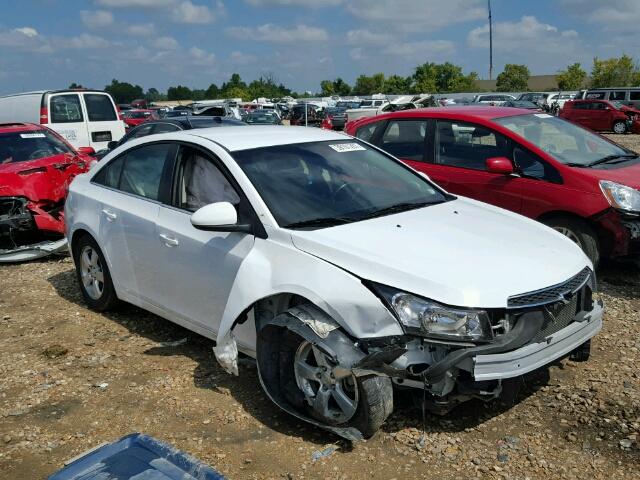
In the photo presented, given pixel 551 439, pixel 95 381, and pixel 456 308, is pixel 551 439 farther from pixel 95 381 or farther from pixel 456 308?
pixel 95 381

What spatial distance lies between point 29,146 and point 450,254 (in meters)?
6.70

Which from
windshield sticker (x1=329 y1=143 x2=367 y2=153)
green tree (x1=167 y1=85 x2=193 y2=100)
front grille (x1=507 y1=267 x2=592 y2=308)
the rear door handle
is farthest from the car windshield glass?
green tree (x1=167 y1=85 x2=193 y2=100)

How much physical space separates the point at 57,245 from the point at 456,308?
5.73 meters

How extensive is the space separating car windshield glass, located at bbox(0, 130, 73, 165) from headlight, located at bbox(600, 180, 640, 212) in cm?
658

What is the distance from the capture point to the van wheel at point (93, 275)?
17.5ft

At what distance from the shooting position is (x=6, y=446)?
11.8 feet

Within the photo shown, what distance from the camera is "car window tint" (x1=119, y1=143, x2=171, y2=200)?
472cm

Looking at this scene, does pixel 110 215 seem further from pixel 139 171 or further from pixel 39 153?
pixel 39 153

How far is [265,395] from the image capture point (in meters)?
4.00

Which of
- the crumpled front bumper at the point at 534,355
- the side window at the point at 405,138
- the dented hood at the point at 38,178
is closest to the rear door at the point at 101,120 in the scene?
the dented hood at the point at 38,178

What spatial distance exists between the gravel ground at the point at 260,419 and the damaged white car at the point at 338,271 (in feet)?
0.80

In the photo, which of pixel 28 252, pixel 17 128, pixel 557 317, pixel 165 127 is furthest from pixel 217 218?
pixel 165 127

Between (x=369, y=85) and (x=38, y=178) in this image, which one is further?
(x=369, y=85)

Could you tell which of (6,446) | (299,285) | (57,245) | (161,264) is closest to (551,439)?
(299,285)
